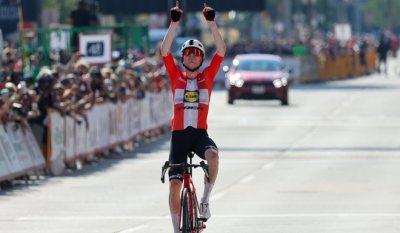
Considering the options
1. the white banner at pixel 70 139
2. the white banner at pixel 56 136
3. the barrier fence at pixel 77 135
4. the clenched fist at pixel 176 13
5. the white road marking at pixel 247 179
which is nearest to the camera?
the clenched fist at pixel 176 13

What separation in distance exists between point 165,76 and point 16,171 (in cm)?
1611

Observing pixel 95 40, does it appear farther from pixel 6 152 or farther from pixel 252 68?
pixel 252 68

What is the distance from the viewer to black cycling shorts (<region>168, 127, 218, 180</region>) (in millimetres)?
14125

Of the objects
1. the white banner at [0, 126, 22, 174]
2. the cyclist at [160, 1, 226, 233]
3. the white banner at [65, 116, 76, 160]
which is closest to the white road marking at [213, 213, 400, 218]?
the cyclist at [160, 1, 226, 233]

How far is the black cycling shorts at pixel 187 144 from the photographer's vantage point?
46.3 feet

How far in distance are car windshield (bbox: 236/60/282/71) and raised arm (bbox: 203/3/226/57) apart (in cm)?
3351

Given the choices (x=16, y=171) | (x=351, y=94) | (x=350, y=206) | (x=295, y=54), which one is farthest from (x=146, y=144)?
(x=295, y=54)

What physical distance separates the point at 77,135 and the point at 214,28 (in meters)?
12.6

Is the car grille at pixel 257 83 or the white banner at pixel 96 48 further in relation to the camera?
the car grille at pixel 257 83

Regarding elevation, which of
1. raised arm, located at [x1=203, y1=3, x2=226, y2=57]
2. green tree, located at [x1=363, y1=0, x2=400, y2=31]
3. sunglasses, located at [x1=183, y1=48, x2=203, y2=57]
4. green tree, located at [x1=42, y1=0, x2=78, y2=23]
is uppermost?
raised arm, located at [x1=203, y1=3, x2=226, y2=57]

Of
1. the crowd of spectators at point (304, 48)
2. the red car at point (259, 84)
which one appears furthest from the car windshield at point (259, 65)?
the crowd of spectators at point (304, 48)

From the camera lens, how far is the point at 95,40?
32.9 meters

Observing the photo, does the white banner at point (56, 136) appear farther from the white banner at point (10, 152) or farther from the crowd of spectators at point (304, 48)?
the crowd of spectators at point (304, 48)

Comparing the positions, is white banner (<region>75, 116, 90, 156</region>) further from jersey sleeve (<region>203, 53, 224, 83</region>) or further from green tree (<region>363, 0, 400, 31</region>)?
green tree (<region>363, 0, 400, 31</region>)
